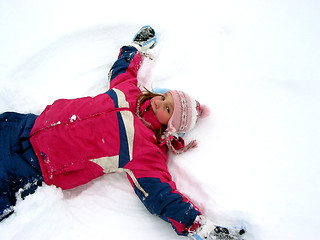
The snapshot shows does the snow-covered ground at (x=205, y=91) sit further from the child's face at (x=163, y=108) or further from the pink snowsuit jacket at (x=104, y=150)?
the child's face at (x=163, y=108)

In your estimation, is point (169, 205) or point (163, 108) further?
point (163, 108)

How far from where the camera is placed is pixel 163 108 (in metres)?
1.53

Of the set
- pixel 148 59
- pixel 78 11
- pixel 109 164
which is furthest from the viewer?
pixel 78 11

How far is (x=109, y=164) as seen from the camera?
1.38m

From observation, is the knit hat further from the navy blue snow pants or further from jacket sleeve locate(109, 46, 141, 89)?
the navy blue snow pants

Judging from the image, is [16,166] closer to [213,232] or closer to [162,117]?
[162,117]

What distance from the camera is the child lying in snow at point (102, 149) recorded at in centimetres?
125

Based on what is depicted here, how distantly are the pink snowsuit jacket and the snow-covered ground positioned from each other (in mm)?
149

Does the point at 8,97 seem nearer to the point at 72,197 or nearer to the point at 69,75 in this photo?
the point at 69,75

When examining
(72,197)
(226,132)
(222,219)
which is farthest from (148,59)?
(222,219)

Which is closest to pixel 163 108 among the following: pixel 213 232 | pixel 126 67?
pixel 126 67

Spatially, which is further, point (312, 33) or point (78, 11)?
point (78, 11)

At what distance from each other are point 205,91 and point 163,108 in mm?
413

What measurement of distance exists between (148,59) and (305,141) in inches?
58.0
